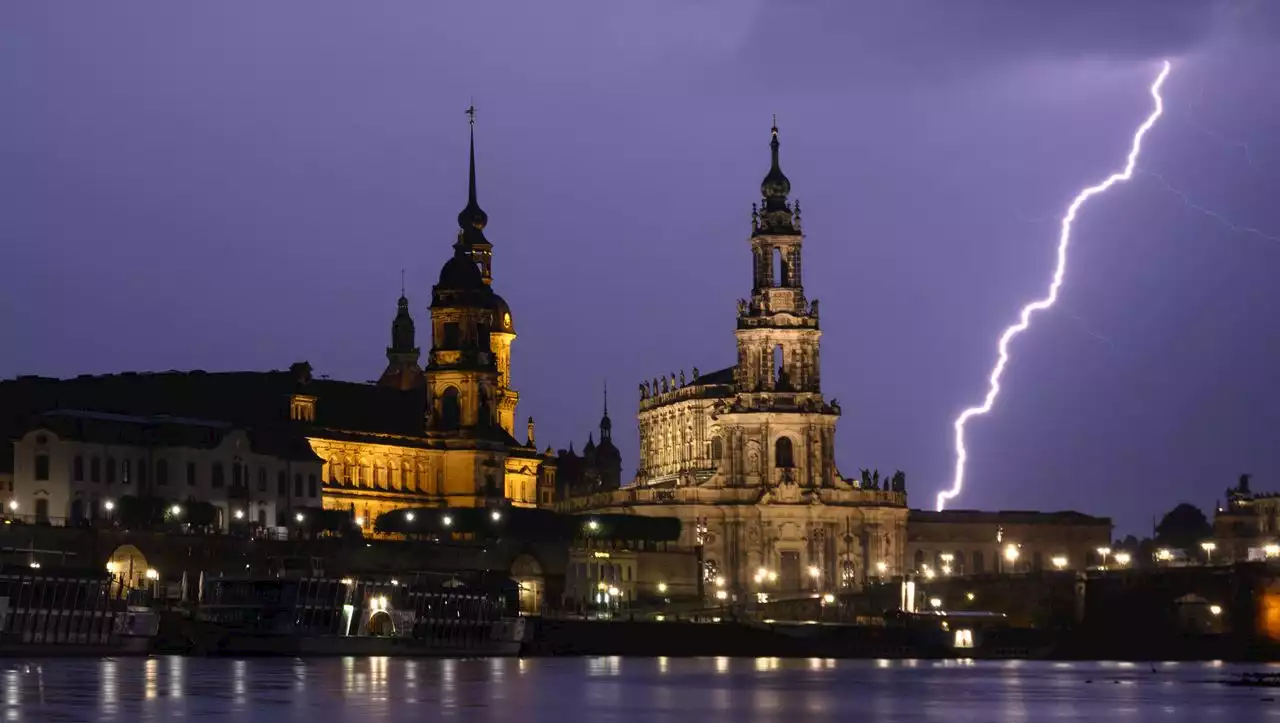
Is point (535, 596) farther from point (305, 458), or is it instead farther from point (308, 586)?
point (308, 586)

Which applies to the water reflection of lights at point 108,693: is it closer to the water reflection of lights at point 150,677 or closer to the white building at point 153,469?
the water reflection of lights at point 150,677

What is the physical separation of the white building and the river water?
123 ft

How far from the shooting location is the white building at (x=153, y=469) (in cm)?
16062

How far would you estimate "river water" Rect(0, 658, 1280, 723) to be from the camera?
85125mm

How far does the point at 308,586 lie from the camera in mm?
138000

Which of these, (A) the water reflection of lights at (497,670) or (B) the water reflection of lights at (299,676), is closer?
(B) the water reflection of lights at (299,676)

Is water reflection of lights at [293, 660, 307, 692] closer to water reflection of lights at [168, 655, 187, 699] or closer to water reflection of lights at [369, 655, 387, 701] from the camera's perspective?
water reflection of lights at [369, 655, 387, 701]

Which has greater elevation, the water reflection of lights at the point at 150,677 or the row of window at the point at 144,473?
the row of window at the point at 144,473

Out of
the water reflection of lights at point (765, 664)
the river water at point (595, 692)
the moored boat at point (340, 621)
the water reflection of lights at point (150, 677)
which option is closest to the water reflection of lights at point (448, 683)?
the river water at point (595, 692)

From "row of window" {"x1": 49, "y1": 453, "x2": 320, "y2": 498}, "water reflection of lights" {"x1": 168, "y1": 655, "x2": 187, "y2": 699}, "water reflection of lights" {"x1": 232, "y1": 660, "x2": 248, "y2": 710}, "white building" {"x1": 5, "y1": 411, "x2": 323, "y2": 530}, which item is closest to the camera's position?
"water reflection of lights" {"x1": 232, "y1": 660, "x2": 248, "y2": 710}

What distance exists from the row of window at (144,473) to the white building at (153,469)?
2.4 inches

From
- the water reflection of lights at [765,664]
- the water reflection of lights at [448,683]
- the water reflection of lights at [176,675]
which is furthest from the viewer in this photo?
the water reflection of lights at [765,664]

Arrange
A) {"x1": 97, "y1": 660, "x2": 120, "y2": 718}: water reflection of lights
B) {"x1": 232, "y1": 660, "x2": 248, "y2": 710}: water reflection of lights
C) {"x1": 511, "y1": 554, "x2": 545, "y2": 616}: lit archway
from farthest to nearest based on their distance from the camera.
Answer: {"x1": 511, "y1": 554, "x2": 545, "y2": 616}: lit archway, {"x1": 232, "y1": 660, "x2": 248, "y2": 710}: water reflection of lights, {"x1": 97, "y1": 660, "x2": 120, "y2": 718}: water reflection of lights

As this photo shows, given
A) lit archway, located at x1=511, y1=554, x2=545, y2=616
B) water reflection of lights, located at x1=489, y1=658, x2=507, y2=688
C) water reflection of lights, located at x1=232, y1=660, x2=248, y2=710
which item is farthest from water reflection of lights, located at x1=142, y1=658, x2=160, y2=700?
lit archway, located at x1=511, y1=554, x2=545, y2=616
